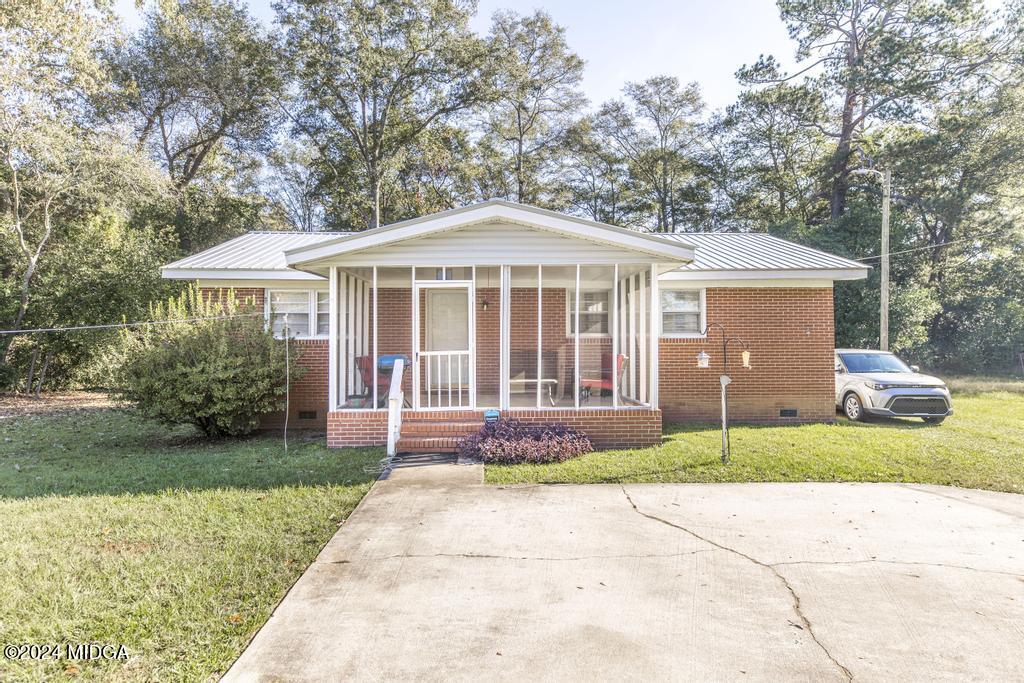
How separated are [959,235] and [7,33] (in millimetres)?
33723

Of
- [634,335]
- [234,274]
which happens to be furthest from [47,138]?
[634,335]

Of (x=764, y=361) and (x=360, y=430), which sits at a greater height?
(x=764, y=361)

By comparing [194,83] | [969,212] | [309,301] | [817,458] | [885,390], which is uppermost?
[194,83]

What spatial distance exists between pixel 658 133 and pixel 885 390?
21.5 m

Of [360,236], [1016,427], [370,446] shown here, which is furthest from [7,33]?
[1016,427]

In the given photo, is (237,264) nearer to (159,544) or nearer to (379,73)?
(159,544)

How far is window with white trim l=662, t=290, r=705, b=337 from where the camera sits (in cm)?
1138

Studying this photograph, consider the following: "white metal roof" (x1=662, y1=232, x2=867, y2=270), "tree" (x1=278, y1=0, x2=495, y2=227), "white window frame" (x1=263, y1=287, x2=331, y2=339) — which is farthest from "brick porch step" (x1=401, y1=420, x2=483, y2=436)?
"tree" (x1=278, y1=0, x2=495, y2=227)

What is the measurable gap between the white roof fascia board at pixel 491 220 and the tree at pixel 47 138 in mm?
12593

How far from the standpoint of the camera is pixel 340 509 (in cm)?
563

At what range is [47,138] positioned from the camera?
50.3ft

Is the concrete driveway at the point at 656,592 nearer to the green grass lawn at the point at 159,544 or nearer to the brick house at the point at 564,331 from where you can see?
the green grass lawn at the point at 159,544

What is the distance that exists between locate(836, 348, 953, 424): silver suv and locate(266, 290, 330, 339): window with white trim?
1065cm

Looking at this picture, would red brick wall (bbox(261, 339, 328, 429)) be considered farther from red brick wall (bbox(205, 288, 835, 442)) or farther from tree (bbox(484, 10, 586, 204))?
tree (bbox(484, 10, 586, 204))
